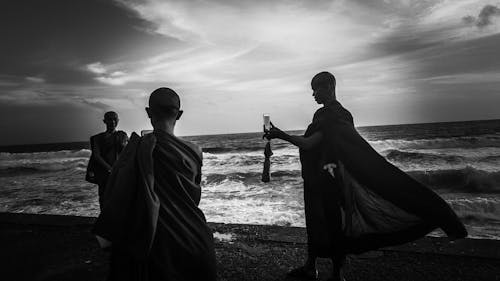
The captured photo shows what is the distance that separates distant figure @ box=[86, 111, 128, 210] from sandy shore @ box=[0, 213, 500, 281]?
3.55 ft

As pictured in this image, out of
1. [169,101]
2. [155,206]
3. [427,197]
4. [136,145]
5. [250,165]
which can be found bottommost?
[250,165]

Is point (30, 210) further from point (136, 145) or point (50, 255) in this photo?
point (136, 145)

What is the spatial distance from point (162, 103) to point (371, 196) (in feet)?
7.16

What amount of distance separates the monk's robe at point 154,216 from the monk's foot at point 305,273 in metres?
1.83

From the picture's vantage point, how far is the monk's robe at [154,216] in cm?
188

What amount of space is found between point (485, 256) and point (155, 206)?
406 centimetres

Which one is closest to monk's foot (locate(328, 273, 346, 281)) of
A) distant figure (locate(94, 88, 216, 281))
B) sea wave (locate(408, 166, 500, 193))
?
distant figure (locate(94, 88, 216, 281))

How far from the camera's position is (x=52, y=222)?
20.6ft

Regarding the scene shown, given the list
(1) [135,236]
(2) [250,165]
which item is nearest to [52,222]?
(1) [135,236]

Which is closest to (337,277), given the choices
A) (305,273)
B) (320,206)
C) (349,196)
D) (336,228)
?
(305,273)

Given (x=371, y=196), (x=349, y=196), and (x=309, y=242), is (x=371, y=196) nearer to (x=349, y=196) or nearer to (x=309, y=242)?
(x=349, y=196)

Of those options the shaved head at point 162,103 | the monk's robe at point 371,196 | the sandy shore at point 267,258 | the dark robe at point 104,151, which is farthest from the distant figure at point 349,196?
the dark robe at point 104,151

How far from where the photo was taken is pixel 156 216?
186 centimetres

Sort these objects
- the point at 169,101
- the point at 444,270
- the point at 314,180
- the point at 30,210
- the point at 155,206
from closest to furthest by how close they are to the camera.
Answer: the point at 155,206, the point at 169,101, the point at 314,180, the point at 444,270, the point at 30,210
